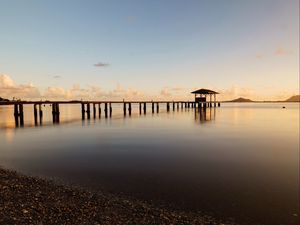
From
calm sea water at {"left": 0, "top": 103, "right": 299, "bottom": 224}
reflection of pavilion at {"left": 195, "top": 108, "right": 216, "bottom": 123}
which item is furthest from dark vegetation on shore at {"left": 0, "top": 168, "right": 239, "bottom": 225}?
reflection of pavilion at {"left": 195, "top": 108, "right": 216, "bottom": 123}

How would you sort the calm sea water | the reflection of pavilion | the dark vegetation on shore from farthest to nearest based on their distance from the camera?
the reflection of pavilion → the calm sea water → the dark vegetation on shore

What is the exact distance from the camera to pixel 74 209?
600cm

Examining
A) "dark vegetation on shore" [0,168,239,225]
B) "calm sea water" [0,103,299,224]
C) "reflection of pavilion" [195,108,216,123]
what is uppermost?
"dark vegetation on shore" [0,168,239,225]

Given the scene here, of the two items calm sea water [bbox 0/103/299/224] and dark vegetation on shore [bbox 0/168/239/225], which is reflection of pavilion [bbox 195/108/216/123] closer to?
calm sea water [bbox 0/103/299/224]

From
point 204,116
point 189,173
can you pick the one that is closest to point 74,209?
point 189,173

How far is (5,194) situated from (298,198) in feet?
30.9

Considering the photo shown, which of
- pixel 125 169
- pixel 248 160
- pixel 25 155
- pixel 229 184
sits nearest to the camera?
pixel 229 184

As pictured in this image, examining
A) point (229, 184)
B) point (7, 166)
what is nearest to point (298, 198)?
point (229, 184)

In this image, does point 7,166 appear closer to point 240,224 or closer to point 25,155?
point 25,155

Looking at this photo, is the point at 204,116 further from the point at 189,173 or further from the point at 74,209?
the point at 74,209

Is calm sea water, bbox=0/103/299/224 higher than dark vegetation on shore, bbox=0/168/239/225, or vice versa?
dark vegetation on shore, bbox=0/168/239/225

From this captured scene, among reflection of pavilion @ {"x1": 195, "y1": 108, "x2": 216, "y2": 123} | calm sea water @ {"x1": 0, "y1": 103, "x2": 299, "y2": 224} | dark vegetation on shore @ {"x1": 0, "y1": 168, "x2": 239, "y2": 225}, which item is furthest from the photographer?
reflection of pavilion @ {"x1": 195, "y1": 108, "x2": 216, "y2": 123}

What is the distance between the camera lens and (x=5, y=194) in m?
6.84

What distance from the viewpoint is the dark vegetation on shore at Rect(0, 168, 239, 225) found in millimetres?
5422
